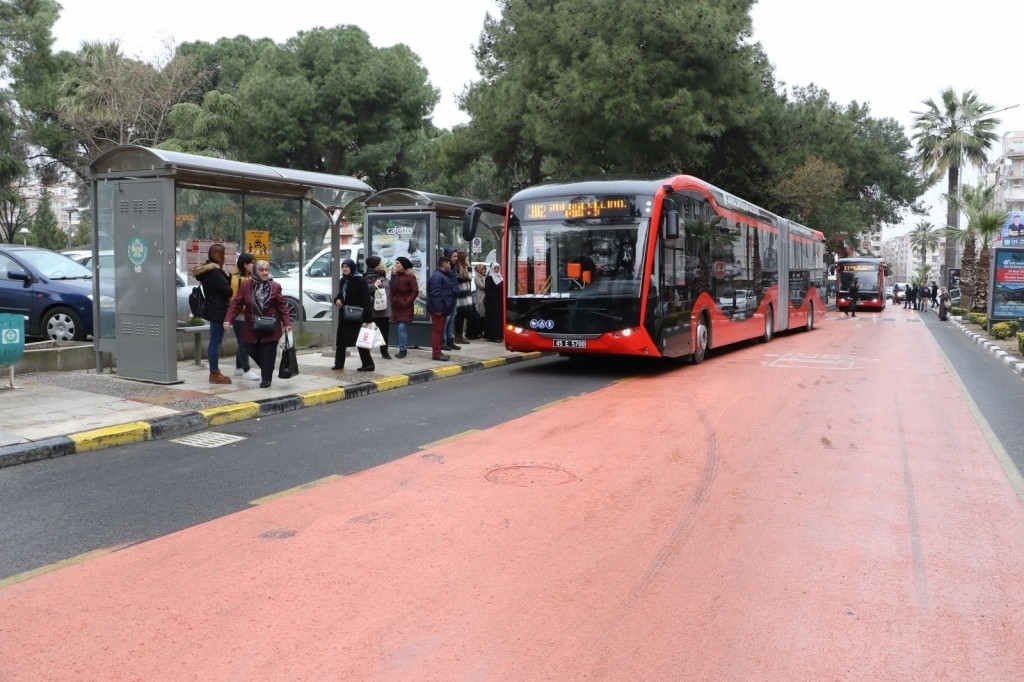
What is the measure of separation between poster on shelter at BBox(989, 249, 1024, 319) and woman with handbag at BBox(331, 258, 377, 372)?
18081 millimetres

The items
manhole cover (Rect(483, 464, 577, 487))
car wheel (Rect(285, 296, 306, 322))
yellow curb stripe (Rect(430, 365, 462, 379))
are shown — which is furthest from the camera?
car wheel (Rect(285, 296, 306, 322))

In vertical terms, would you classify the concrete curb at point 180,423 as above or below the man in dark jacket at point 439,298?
below

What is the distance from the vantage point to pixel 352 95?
3703cm

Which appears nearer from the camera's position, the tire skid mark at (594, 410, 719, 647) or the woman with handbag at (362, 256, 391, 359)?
the tire skid mark at (594, 410, 719, 647)

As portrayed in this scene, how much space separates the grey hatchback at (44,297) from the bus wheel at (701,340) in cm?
1025

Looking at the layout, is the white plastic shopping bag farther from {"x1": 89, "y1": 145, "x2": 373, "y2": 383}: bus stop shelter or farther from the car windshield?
the car windshield

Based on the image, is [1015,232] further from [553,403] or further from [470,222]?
[553,403]

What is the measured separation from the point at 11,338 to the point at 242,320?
270 cm

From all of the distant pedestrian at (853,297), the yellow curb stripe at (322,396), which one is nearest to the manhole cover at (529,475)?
the yellow curb stripe at (322,396)

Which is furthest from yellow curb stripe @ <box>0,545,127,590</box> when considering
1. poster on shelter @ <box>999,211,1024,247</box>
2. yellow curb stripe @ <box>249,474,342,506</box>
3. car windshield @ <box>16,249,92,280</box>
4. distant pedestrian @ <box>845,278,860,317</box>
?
distant pedestrian @ <box>845,278,860,317</box>

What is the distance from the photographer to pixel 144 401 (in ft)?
32.1

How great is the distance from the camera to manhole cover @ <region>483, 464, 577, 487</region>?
264 inches

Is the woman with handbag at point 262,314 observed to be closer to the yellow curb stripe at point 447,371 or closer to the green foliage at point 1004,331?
the yellow curb stripe at point 447,371

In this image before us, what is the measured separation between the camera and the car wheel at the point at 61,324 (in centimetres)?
1381
